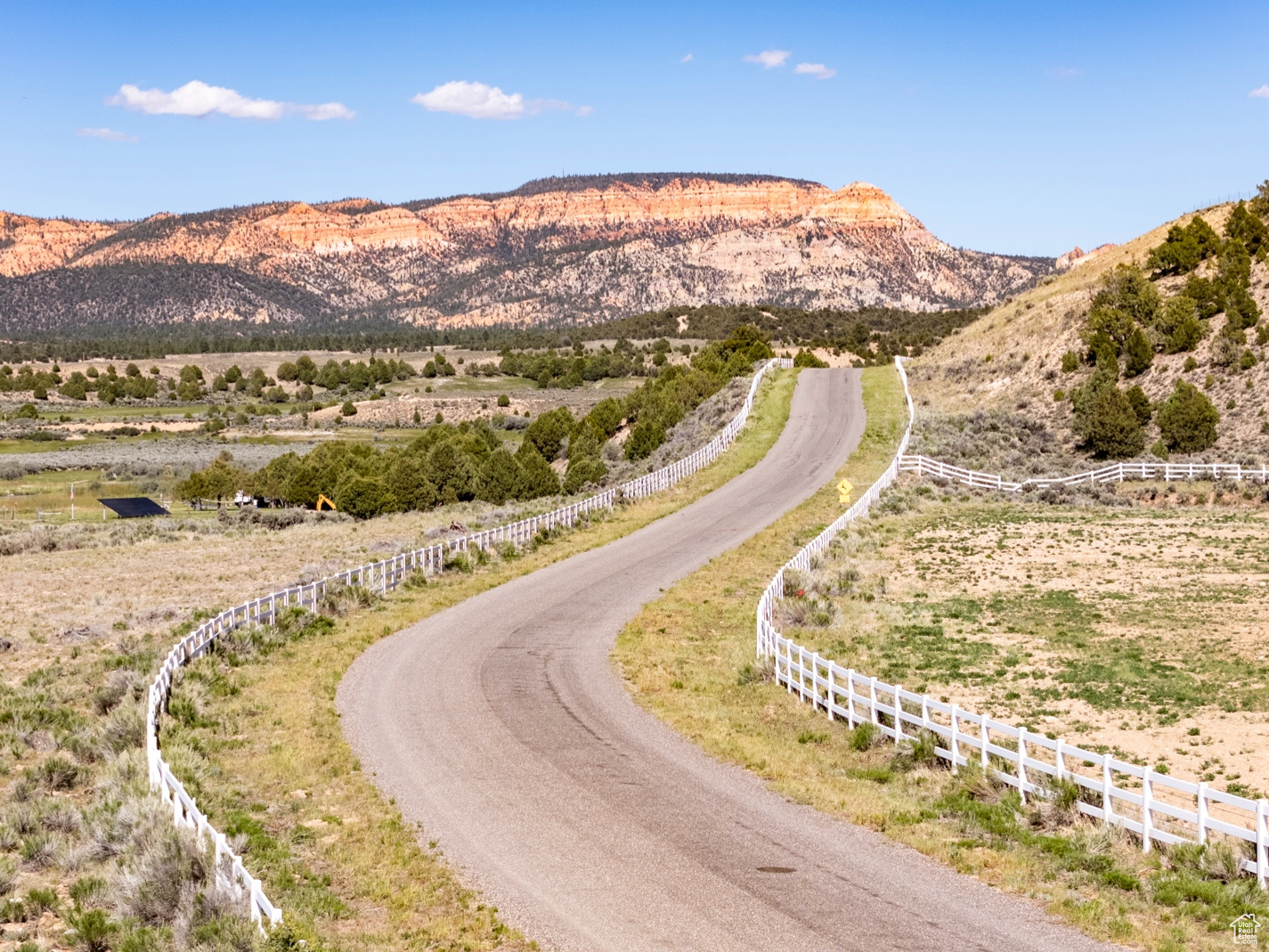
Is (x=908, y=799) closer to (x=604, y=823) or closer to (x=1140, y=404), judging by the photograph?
(x=604, y=823)

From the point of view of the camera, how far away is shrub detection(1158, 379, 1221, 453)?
203 feet

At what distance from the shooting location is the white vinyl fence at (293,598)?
1388 cm

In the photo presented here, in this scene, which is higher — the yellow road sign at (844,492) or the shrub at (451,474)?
the yellow road sign at (844,492)

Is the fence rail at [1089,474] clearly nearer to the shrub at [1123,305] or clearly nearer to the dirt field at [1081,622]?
the dirt field at [1081,622]

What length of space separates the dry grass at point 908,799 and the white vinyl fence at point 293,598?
7.81m

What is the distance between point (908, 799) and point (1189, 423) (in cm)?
5014

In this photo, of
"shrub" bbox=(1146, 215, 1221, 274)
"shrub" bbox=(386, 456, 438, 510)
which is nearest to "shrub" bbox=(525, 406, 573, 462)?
"shrub" bbox=(386, 456, 438, 510)

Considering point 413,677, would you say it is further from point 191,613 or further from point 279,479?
point 279,479

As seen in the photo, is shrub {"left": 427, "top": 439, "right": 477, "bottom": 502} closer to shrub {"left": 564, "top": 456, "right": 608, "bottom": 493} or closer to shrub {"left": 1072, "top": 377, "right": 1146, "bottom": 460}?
shrub {"left": 564, "top": 456, "right": 608, "bottom": 493}

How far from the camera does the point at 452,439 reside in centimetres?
8762

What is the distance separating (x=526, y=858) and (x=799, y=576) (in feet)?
64.8

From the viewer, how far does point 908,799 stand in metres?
17.8

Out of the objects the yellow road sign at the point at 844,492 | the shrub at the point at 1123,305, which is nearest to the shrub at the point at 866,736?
the yellow road sign at the point at 844,492

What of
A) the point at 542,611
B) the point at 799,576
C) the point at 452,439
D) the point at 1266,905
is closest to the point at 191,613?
the point at 542,611
